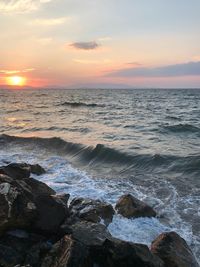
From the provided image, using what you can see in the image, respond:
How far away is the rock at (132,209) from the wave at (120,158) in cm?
623

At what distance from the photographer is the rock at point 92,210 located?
8930 mm

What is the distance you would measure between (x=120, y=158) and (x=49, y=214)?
36.0 feet

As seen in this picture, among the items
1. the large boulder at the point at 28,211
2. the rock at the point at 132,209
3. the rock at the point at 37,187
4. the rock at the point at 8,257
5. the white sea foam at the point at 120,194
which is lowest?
the white sea foam at the point at 120,194

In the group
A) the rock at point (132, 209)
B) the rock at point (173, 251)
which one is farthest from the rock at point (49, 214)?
the rock at point (132, 209)

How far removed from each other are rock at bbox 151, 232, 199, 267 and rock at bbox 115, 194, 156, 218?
203cm

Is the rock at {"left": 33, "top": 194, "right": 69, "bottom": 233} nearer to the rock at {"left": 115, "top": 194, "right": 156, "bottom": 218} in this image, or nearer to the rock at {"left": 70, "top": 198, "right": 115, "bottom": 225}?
the rock at {"left": 70, "top": 198, "right": 115, "bottom": 225}

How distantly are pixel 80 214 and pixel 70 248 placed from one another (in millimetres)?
2821

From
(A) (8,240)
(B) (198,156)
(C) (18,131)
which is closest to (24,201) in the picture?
(A) (8,240)

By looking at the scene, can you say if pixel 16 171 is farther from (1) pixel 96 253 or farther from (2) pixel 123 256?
(2) pixel 123 256

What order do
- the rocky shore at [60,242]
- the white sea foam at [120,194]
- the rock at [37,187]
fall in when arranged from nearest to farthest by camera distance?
the rocky shore at [60,242], the white sea foam at [120,194], the rock at [37,187]

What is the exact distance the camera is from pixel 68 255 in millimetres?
5949

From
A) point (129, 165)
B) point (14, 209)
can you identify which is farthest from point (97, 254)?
point (129, 165)

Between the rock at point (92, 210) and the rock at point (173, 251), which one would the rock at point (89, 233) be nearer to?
the rock at point (173, 251)

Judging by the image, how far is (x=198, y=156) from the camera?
17734 mm
